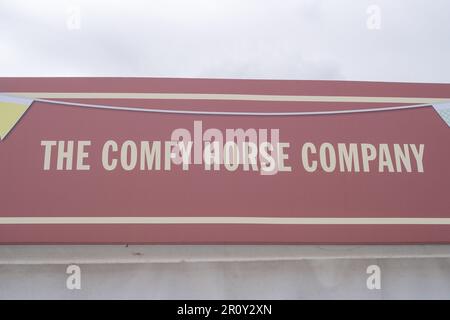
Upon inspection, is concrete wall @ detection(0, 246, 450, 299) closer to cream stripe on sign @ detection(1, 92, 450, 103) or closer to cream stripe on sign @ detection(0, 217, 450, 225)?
cream stripe on sign @ detection(0, 217, 450, 225)

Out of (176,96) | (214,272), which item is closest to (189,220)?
(214,272)

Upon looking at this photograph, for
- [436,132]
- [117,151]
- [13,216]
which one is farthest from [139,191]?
[436,132]

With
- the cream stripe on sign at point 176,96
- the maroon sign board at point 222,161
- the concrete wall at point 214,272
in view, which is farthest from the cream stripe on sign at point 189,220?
the cream stripe on sign at point 176,96

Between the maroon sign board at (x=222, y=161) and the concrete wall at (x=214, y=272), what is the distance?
233mm

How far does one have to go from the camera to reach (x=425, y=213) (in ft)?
11.5

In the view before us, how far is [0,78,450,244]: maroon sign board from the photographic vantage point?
3.38 metres

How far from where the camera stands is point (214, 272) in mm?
3613

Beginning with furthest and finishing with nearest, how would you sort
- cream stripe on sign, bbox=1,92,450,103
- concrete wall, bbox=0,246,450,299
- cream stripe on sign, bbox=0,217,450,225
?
cream stripe on sign, bbox=1,92,450,103 < concrete wall, bbox=0,246,450,299 < cream stripe on sign, bbox=0,217,450,225

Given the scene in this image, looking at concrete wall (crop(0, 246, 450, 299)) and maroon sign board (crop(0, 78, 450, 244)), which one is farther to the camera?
concrete wall (crop(0, 246, 450, 299))

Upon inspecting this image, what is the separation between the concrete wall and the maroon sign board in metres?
0.23

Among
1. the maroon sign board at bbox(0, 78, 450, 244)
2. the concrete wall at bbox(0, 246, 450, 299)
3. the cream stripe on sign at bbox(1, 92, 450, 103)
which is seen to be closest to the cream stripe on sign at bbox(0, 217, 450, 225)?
the maroon sign board at bbox(0, 78, 450, 244)

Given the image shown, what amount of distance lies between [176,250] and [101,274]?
2.11 feet

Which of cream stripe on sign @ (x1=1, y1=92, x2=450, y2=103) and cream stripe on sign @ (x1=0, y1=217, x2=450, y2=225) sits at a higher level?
cream stripe on sign @ (x1=1, y1=92, x2=450, y2=103)
